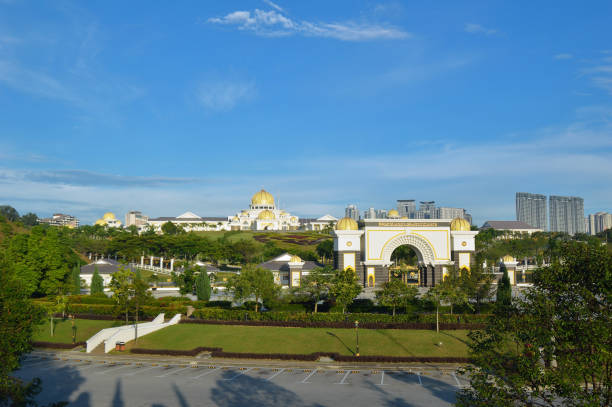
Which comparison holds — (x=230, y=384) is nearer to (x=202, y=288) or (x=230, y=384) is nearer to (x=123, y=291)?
(x=123, y=291)

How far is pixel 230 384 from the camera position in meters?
27.1

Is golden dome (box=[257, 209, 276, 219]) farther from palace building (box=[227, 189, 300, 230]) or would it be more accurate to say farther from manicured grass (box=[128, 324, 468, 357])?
manicured grass (box=[128, 324, 468, 357])

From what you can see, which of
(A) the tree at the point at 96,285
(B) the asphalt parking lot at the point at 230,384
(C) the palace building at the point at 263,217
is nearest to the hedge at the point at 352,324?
(B) the asphalt parking lot at the point at 230,384

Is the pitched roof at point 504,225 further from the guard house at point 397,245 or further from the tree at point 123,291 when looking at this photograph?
the tree at point 123,291

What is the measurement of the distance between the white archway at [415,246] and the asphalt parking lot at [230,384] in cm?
3250

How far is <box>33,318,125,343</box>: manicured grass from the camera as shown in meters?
38.9

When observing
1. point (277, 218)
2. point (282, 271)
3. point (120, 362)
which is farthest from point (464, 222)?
point (277, 218)

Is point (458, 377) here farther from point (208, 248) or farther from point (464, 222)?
point (208, 248)

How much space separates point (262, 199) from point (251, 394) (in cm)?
14897

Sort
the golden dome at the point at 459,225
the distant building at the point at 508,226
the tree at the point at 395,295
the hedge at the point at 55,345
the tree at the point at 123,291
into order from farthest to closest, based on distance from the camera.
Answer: the distant building at the point at 508,226
the golden dome at the point at 459,225
the tree at the point at 395,295
the tree at the point at 123,291
the hedge at the point at 55,345

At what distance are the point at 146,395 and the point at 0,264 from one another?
9.60 m

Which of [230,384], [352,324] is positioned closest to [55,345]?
[230,384]

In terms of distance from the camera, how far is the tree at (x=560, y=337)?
1241 cm

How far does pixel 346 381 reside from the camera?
2747 cm
